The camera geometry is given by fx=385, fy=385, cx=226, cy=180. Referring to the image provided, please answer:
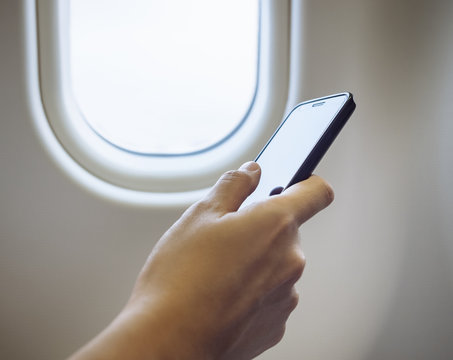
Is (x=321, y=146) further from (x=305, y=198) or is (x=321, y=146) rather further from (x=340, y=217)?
(x=340, y=217)

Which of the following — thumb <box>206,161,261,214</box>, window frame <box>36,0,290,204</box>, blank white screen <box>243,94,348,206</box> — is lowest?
thumb <box>206,161,261,214</box>

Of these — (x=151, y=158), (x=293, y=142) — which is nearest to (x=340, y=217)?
(x=293, y=142)

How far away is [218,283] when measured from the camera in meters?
0.35

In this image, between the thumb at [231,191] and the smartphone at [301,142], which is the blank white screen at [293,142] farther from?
the thumb at [231,191]

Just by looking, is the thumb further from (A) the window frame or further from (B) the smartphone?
(A) the window frame

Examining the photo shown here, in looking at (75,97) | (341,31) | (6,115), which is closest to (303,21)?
(341,31)

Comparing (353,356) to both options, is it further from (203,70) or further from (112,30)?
(112,30)

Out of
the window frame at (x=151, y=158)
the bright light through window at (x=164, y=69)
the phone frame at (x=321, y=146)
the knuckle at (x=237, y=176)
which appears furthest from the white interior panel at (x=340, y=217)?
the knuckle at (x=237, y=176)

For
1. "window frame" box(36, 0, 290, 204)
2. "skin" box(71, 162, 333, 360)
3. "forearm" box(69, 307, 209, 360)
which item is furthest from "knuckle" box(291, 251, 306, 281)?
"window frame" box(36, 0, 290, 204)

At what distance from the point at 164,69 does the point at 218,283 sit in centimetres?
66

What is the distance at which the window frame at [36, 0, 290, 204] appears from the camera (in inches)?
29.8

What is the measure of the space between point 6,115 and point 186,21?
0.42 meters

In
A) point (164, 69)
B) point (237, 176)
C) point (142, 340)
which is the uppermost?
point (164, 69)

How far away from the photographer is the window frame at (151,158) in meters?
0.76
